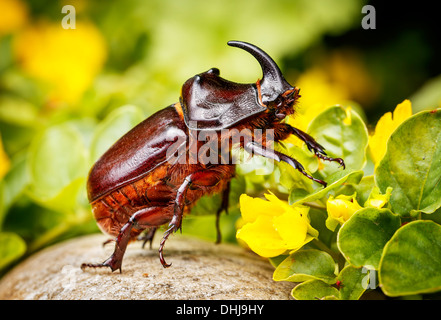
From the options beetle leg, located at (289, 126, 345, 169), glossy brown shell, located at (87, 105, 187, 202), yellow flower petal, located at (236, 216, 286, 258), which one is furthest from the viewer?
glossy brown shell, located at (87, 105, 187, 202)

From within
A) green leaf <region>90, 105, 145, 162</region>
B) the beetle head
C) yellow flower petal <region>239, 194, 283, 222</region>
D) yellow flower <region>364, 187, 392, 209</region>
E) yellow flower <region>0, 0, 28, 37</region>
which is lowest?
yellow flower petal <region>239, 194, 283, 222</region>

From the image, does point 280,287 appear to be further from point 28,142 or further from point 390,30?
point 390,30

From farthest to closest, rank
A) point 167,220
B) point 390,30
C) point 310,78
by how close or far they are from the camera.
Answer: point 390,30 → point 310,78 → point 167,220

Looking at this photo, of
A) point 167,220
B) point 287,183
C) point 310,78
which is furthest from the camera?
point 310,78

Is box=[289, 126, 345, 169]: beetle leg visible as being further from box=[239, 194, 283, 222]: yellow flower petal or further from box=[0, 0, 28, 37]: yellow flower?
box=[0, 0, 28, 37]: yellow flower

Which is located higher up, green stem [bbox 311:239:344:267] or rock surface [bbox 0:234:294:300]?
green stem [bbox 311:239:344:267]

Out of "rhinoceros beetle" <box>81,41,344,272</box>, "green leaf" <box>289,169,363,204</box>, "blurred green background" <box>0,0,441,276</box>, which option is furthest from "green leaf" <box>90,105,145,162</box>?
"green leaf" <box>289,169,363,204</box>

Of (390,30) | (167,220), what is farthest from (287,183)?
(390,30)

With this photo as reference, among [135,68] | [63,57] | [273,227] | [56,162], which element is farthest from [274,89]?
[63,57]
